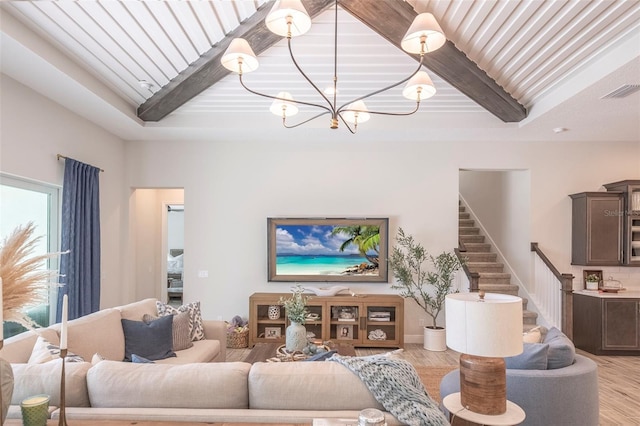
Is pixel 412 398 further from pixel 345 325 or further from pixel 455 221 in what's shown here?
pixel 455 221

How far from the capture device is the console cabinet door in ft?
15.9

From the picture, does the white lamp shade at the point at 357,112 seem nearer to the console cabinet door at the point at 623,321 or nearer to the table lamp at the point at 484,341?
the table lamp at the point at 484,341

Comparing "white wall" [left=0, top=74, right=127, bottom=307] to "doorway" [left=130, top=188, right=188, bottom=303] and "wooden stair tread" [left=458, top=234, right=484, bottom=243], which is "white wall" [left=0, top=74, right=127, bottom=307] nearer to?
"doorway" [left=130, top=188, right=188, bottom=303]

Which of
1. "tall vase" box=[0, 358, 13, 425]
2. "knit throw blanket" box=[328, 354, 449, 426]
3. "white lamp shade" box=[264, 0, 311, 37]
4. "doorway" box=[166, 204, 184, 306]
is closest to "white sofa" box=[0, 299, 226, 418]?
"tall vase" box=[0, 358, 13, 425]

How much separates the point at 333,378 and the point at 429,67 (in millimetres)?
3342

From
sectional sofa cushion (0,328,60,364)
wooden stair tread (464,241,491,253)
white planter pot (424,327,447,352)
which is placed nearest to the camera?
sectional sofa cushion (0,328,60,364)

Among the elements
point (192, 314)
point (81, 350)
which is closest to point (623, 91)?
point (192, 314)

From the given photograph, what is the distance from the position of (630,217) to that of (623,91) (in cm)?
232

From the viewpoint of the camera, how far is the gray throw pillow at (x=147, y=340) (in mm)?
3281

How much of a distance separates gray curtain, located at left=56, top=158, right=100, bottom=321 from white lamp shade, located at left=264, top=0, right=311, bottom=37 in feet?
10.7

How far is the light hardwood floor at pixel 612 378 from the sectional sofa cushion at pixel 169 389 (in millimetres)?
2275

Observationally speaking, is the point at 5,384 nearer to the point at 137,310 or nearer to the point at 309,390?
the point at 309,390

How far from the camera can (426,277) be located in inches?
218

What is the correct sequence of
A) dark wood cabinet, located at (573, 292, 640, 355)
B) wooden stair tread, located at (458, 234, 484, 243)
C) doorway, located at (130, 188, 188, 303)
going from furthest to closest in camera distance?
wooden stair tread, located at (458, 234, 484, 243)
doorway, located at (130, 188, 188, 303)
dark wood cabinet, located at (573, 292, 640, 355)
